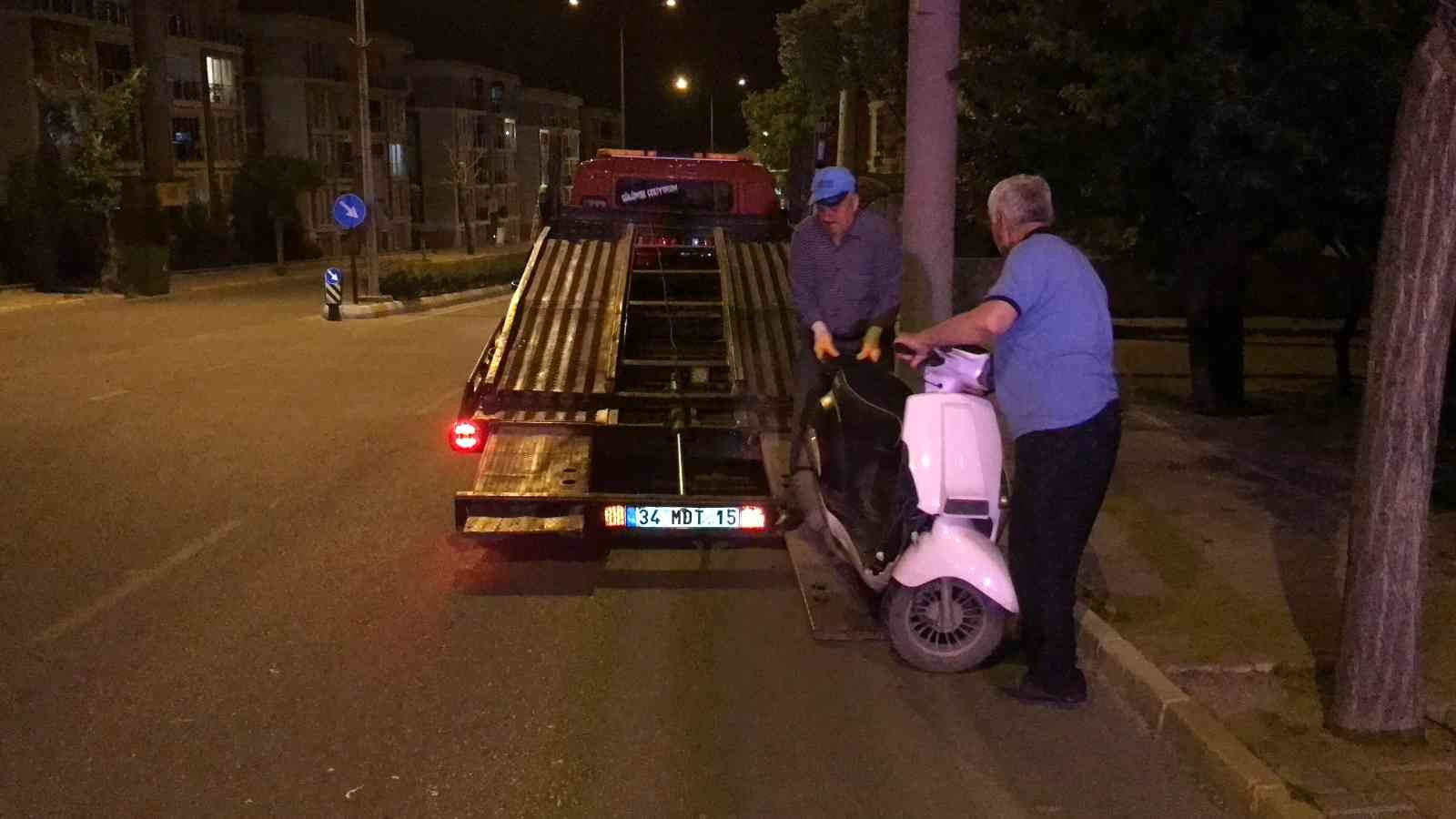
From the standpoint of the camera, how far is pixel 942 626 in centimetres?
588

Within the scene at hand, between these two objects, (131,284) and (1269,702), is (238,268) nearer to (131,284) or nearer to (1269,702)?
(131,284)

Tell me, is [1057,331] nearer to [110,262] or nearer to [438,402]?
[438,402]

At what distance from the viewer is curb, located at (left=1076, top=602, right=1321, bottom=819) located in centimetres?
445

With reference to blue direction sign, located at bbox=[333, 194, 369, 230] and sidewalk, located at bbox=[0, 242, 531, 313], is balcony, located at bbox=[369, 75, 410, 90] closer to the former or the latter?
sidewalk, located at bbox=[0, 242, 531, 313]

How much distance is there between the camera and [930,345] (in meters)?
5.36

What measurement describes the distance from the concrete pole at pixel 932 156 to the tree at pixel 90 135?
28368 millimetres

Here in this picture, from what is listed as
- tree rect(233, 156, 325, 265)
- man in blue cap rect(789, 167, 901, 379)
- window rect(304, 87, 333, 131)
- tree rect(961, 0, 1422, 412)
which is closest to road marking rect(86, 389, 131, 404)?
tree rect(961, 0, 1422, 412)

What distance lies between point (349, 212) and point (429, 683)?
21728 millimetres

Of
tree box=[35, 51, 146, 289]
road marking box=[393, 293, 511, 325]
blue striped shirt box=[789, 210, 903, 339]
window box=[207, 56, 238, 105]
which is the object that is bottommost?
road marking box=[393, 293, 511, 325]

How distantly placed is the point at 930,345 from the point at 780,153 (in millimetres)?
34046

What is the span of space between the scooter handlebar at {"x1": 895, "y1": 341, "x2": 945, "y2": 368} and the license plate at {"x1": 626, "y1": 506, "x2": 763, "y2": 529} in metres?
1.70

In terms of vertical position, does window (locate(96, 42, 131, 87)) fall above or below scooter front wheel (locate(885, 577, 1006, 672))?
above

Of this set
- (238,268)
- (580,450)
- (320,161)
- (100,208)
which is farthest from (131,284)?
(320,161)

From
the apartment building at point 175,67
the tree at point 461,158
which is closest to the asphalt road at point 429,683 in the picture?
the apartment building at point 175,67
